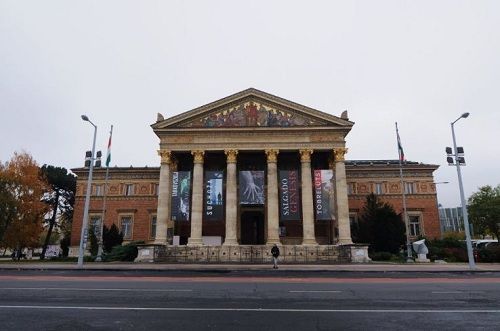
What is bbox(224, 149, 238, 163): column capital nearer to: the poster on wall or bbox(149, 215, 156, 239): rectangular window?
the poster on wall

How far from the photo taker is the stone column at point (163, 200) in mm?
38791

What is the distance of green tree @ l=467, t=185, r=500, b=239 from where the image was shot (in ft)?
184

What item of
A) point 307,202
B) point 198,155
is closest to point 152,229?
point 198,155

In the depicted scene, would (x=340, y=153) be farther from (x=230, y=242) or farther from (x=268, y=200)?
(x=230, y=242)

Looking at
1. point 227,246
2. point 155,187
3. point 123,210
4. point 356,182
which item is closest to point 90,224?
point 123,210

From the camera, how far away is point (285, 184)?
3812 cm

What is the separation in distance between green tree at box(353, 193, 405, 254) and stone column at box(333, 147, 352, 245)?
3.16m

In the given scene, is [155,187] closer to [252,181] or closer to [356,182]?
[252,181]

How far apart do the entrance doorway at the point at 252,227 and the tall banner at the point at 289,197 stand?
7.29m

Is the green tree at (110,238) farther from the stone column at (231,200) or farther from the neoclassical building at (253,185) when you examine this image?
the stone column at (231,200)

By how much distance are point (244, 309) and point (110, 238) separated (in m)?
38.2

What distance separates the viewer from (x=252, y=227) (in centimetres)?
4488

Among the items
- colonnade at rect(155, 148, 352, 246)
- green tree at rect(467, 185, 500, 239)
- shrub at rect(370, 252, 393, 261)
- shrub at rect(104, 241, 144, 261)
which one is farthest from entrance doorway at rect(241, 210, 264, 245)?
green tree at rect(467, 185, 500, 239)

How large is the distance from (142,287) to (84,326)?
7.31m
